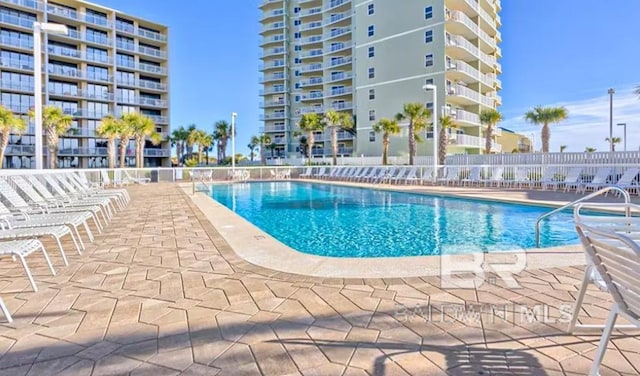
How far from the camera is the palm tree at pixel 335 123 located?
32094 millimetres

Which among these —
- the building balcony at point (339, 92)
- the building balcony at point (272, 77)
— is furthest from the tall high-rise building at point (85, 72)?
the building balcony at point (339, 92)

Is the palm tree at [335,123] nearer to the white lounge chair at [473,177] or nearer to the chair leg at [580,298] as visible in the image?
the white lounge chair at [473,177]

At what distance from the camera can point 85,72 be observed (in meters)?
35.5

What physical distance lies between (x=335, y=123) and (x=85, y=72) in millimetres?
24086

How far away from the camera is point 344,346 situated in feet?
6.98

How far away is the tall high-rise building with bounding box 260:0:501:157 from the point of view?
2978 centimetres

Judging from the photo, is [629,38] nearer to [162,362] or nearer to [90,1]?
[162,362]

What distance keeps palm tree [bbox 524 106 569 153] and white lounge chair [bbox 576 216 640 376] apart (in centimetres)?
2520

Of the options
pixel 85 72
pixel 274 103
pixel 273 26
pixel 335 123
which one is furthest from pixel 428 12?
pixel 85 72

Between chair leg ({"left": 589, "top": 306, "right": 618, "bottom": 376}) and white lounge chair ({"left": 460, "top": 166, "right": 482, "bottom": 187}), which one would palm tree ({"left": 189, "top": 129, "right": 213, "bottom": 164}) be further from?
chair leg ({"left": 589, "top": 306, "right": 618, "bottom": 376})

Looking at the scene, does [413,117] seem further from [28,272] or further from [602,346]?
[602,346]

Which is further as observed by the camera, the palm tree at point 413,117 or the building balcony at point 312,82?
the building balcony at point 312,82

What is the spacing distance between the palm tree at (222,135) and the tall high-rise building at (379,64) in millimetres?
5335

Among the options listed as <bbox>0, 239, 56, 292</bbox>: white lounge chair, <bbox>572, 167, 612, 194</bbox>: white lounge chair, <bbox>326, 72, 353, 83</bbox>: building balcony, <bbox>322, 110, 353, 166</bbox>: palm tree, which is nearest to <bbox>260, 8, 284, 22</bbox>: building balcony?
<bbox>326, 72, 353, 83</bbox>: building balcony
